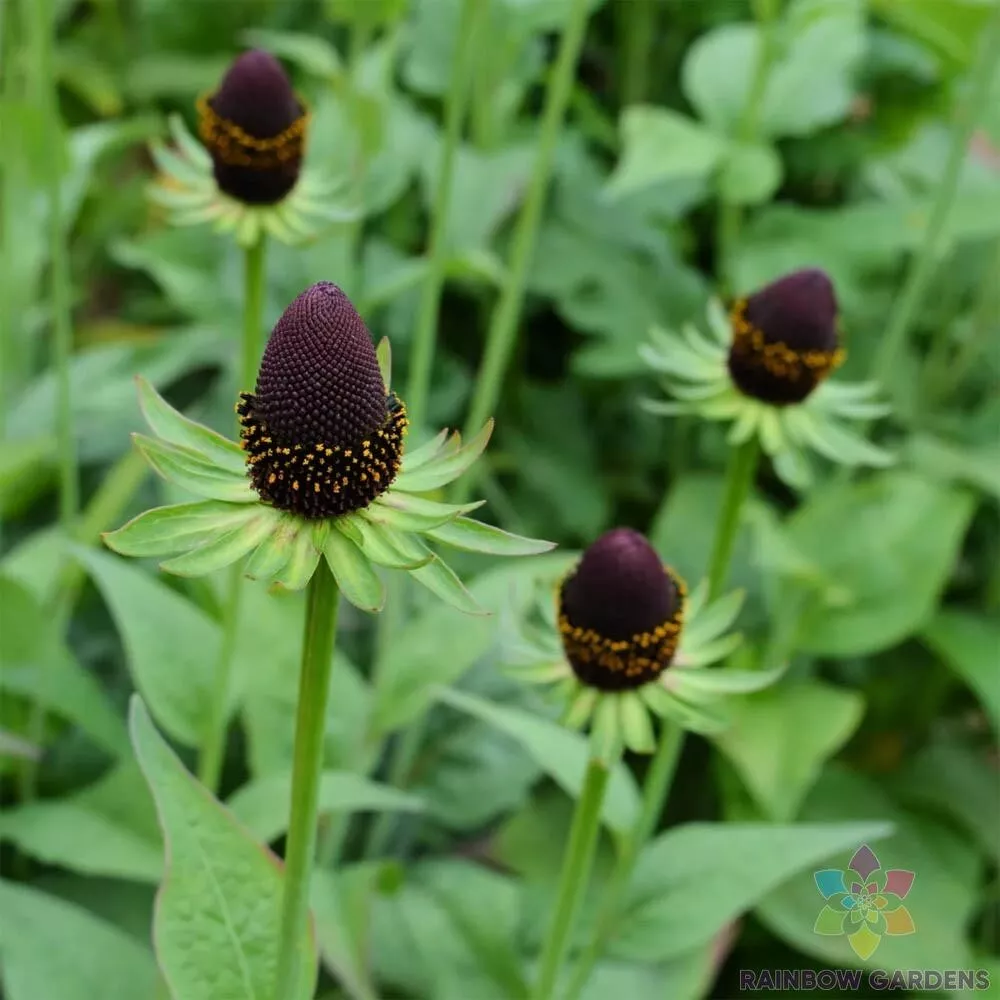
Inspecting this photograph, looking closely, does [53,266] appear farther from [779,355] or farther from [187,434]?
[779,355]

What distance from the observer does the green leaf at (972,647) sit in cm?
106

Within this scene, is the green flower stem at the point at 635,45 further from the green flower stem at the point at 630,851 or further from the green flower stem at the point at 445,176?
the green flower stem at the point at 630,851

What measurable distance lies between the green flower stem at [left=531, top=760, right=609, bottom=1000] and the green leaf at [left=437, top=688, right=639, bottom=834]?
11cm

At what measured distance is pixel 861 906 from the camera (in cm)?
89

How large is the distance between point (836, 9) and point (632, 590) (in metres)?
0.78

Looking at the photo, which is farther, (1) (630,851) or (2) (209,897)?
(1) (630,851)

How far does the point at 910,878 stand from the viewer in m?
1.03

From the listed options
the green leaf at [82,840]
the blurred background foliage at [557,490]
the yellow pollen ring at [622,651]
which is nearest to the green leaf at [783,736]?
the blurred background foliage at [557,490]

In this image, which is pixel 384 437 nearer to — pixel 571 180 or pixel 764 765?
pixel 764 765

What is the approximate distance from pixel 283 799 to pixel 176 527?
36 cm

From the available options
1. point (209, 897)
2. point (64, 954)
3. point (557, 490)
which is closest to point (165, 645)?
point (64, 954)

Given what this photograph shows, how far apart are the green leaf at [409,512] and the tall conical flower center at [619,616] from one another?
0.17m

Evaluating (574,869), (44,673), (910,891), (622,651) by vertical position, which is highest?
(622,651)

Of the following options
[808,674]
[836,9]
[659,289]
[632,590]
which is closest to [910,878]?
[808,674]
